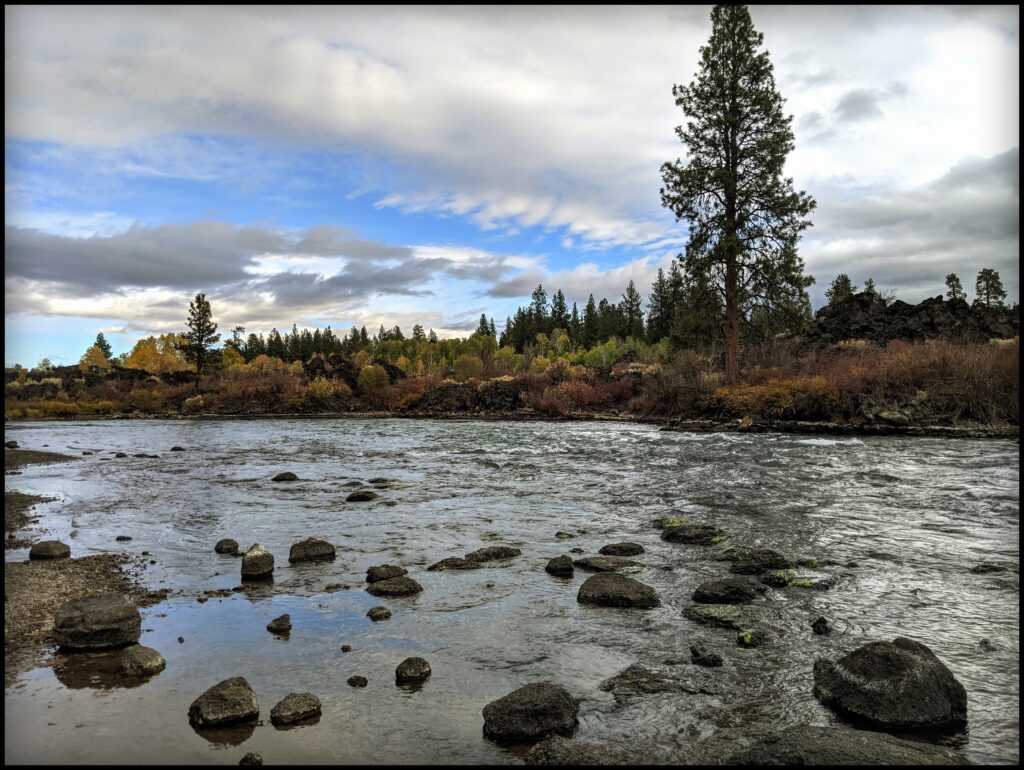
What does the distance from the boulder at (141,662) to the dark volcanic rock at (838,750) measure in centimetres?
504

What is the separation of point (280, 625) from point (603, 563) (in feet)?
15.1

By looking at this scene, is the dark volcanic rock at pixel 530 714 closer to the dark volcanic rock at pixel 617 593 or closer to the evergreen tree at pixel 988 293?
the dark volcanic rock at pixel 617 593

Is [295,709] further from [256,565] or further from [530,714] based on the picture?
[256,565]

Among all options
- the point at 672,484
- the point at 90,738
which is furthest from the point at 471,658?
the point at 672,484

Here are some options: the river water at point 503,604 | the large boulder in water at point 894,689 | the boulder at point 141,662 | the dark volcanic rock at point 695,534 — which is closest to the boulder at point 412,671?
the river water at point 503,604

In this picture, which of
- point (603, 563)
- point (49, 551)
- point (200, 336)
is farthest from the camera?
point (200, 336)

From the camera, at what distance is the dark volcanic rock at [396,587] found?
8008 millimetres

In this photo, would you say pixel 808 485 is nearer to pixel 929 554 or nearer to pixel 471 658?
pixel 929 554

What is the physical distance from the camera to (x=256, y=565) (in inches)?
349

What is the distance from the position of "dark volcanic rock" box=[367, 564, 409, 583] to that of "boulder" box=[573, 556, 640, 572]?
2655mm

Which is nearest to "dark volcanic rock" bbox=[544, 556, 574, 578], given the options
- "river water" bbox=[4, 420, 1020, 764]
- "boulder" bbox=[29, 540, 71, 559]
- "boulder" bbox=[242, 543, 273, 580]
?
"river water" bbox=[4, 420, 1020, 764]

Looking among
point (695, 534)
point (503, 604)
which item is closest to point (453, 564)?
point (503, 604)

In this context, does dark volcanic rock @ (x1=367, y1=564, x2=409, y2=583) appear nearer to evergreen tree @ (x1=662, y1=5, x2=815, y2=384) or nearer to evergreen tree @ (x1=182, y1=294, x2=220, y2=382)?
evergreen tree @ (x1=662, y1=5, x2=815, y2=384)

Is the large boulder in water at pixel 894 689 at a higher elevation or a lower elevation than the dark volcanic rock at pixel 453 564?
higher
